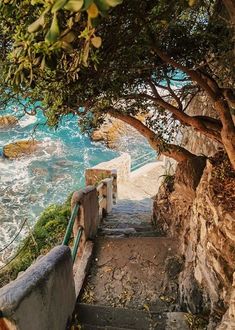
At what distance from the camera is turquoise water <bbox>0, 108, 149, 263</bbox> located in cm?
1536

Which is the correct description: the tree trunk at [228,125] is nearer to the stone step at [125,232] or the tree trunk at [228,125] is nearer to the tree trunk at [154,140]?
the tree trunk at [154,140]

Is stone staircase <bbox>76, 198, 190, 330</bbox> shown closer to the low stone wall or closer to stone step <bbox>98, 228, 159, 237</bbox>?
stone step <bbox>98, 228, 159, 237</bbox>

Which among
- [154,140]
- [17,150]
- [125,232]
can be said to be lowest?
[125,232]

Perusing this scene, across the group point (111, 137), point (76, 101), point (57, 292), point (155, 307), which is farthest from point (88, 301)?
point (111, 137)

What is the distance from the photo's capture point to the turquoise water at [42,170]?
15.4 meters

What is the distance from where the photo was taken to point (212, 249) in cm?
411

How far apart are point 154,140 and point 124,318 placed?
2.94m

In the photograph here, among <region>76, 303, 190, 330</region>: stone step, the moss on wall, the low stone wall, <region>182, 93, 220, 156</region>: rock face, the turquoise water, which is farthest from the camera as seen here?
the turquoise water

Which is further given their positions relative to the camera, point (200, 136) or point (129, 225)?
point (129, 225)

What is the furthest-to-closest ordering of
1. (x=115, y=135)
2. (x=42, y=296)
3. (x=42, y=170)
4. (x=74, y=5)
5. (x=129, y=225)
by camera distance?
(x=115, y=135), (x=42, y=170), (x=129, y=225), (x=42, y=296), (x=74, y=5)

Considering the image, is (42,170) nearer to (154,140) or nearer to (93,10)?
(154,140)

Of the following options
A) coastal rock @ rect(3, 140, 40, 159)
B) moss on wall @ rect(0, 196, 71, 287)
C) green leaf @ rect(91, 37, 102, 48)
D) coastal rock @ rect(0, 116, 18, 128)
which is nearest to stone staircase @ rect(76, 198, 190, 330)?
moss on wall @ rect(0, 196, 71, 287)

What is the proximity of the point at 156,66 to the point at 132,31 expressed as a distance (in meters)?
1.64

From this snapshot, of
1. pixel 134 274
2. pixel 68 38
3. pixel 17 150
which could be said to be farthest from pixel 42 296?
pixel 17 150
